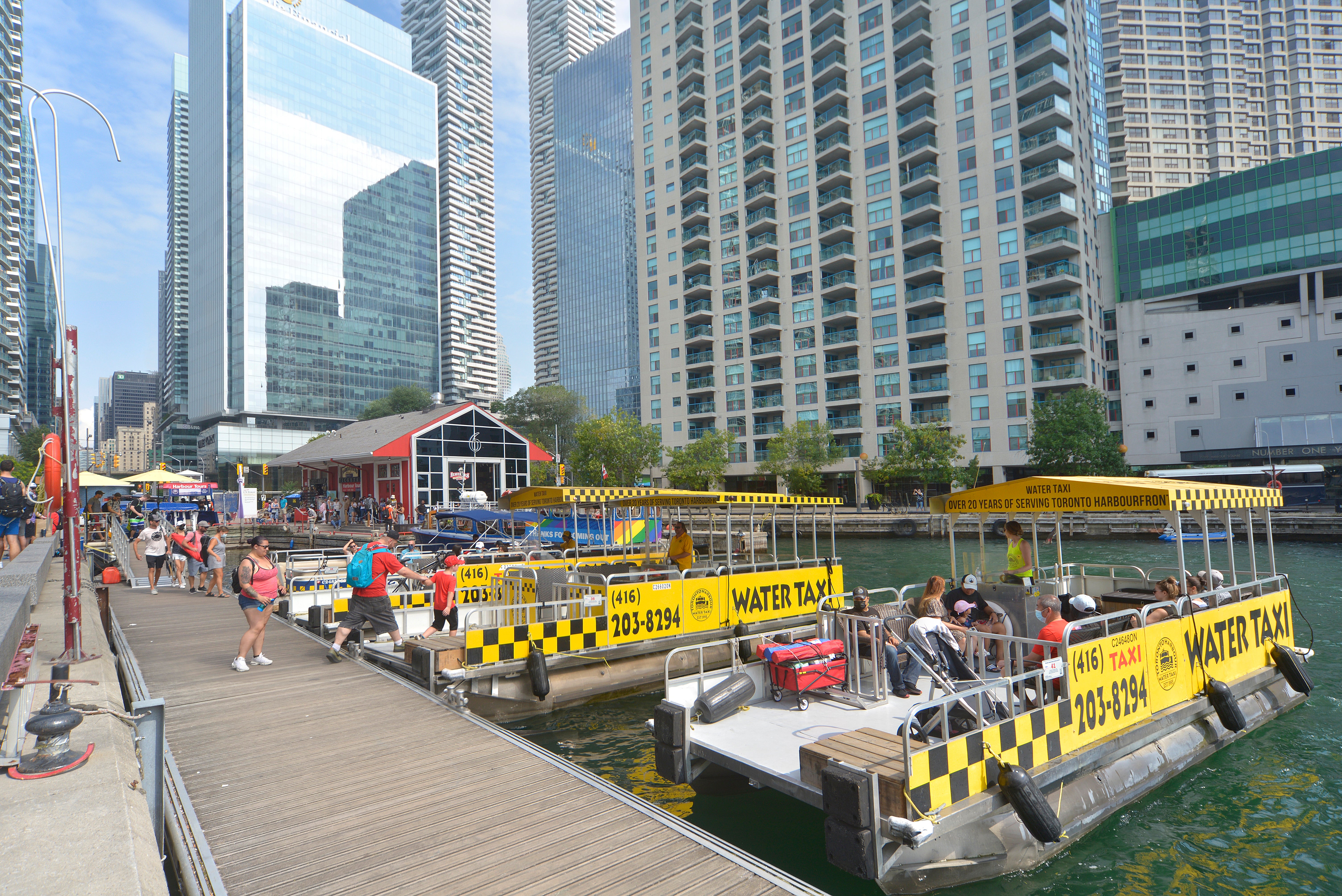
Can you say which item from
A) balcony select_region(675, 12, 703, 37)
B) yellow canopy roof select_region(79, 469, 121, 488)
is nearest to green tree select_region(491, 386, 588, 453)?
balcony select_region(675, 12, 703, 37)

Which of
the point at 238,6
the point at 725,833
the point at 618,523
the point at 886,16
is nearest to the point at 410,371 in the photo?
the point at 238,6

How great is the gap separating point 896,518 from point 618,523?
22696 millimetres

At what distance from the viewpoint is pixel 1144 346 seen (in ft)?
204

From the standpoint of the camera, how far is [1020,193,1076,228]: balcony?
174ft

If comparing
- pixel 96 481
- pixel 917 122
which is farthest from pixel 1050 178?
pixel 96 481

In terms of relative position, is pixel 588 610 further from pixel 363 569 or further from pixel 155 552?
pixel 155 552

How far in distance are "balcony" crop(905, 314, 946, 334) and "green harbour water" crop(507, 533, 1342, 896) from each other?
1909 inches

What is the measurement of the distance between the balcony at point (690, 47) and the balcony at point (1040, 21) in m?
30.5

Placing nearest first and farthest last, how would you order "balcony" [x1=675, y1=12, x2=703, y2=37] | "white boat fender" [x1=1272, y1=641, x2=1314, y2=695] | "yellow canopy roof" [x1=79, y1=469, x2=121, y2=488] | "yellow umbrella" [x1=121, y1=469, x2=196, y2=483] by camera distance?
"white boat fender" [x1=1272, y1=641, x2=1314, y2=695]
"yellow canopy roof" [x1=79, y1=469, x2=121, y2=488]
"yellow umbrella" [x1=121, y1=469, x2=196, y2=483]
"balcony" [x1=675, y1=12, x2=703, y2=37]

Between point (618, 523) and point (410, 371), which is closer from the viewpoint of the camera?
point (618, 523)

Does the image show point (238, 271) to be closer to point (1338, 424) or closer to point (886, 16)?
point (886, 16)

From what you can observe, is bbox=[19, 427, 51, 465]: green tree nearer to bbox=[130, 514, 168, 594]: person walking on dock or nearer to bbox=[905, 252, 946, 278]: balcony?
bbox=[130, 514, 168, 594]: person walking on dock

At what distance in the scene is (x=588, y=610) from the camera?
1252 cm

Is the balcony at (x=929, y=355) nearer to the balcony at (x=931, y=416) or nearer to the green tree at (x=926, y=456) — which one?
the balcony at (x=931, y=416)
